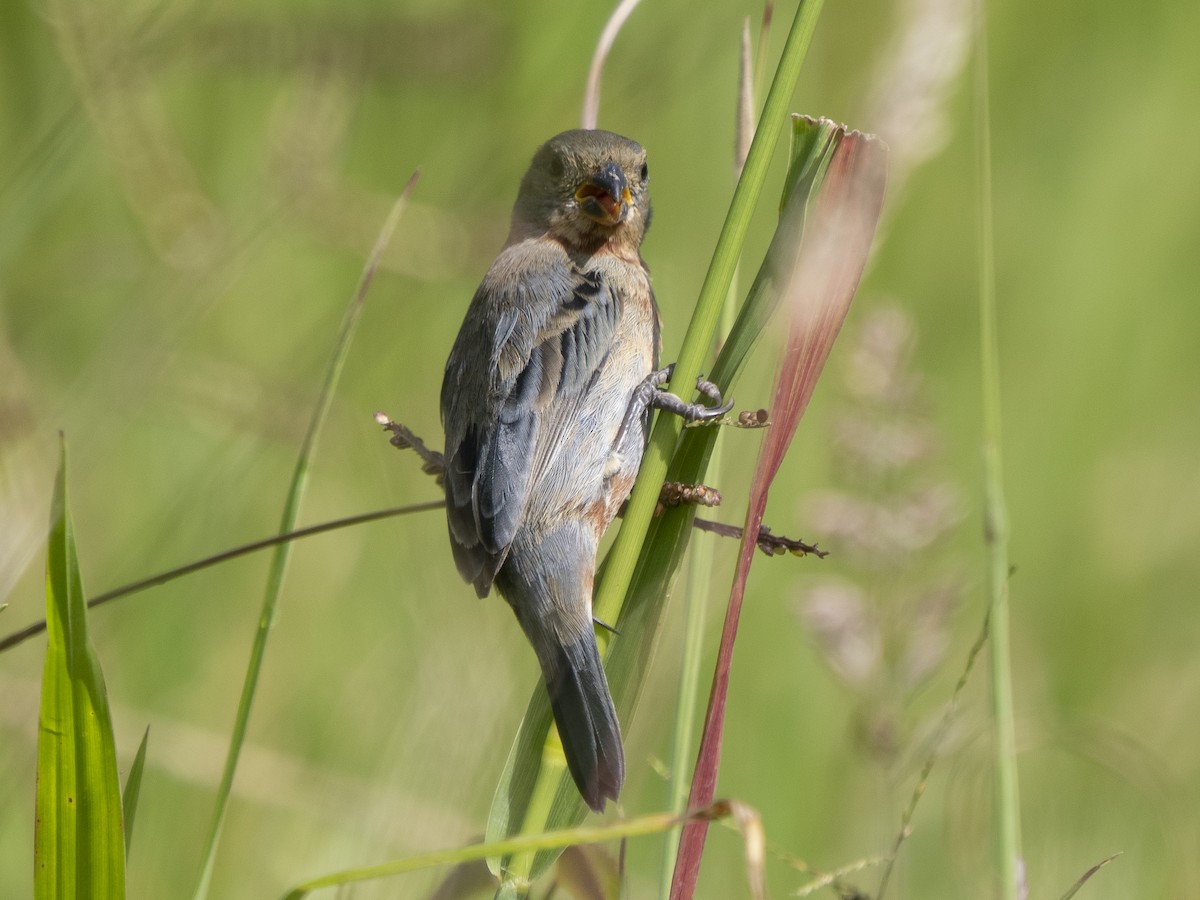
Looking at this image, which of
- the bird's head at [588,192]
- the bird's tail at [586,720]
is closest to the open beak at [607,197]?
the bird's head at [588,192]

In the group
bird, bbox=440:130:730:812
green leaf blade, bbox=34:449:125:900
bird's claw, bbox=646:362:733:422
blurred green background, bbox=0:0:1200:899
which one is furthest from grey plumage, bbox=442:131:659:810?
green leaf blade, bbox=34:449:125:900

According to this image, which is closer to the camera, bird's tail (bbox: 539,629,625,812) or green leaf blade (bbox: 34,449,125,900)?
green leaf blade (bbox: 34,449,125,900)

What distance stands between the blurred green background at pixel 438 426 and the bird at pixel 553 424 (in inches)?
4.5

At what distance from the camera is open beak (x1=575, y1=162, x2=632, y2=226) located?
295 centimetres

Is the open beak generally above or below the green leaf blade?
above

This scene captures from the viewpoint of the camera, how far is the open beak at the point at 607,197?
2.95m

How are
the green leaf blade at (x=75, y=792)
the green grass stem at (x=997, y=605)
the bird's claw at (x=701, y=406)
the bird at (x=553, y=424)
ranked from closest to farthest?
the green leaf blade at (x=75, y=792) < the green grass stem at (x=997, y=605) < the bird's claw at (x=701, y=406) < the bird at (x=553, y=424)

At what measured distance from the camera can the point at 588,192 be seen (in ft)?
9.87

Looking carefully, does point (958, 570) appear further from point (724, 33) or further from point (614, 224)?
point (724, 33)

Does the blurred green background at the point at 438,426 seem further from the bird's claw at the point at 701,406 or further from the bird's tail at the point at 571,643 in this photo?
the bird's claw at the point at 701,406

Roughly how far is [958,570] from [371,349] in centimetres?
185

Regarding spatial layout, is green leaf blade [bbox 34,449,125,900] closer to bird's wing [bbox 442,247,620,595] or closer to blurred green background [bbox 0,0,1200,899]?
blurred green background [bbox 0,0,1200,899]

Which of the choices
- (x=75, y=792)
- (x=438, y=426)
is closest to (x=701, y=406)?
(x=75, y=792)

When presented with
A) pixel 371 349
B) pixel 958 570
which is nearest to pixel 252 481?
pixel 371 349
